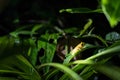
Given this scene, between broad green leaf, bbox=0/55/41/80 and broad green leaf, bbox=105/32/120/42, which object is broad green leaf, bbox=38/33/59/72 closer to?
broad green leaf, bbox=0/55/41/80

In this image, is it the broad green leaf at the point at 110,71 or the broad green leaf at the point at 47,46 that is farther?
the broad green leaf at the point at 47,46

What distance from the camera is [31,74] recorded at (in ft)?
2.58

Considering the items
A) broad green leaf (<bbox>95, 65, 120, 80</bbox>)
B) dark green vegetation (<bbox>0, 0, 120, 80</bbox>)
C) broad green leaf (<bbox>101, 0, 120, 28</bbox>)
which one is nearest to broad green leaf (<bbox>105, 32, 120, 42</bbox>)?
dark green vegetation (<bbox>0, 0, 120, 80</bbox>)

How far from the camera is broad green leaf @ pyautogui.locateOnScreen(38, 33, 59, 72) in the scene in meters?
0.89

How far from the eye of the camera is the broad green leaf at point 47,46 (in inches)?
34.9

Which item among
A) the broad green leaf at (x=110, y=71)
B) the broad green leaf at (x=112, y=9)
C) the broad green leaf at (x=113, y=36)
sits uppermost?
the broad green leaf at (x=112, y=9)

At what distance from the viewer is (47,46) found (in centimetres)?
95

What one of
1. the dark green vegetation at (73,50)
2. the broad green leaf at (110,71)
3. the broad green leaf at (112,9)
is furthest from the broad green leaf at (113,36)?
the broad green leaf at (112,9)

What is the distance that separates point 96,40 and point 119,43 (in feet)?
0.69

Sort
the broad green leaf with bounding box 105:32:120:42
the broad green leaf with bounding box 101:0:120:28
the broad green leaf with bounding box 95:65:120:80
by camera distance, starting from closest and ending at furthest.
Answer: the broad green leaf with bounding box 101:0:120:28 < the broad green leaf with bounding box 95:65:120:80 < the broad green leaf with bounding box 105:32:120:42

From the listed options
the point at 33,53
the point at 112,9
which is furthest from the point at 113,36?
the point at 112,9

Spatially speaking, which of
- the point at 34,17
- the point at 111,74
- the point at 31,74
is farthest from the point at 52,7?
the point at 111,74

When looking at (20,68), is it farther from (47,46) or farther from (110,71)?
(110,71)

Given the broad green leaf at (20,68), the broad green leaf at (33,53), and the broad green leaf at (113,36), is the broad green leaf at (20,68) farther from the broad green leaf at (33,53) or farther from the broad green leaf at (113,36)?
the broad green leaf at (113,36)
